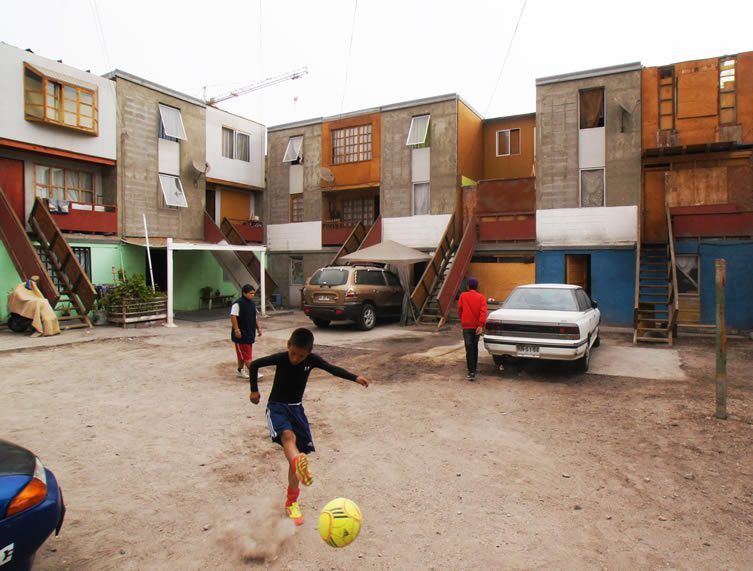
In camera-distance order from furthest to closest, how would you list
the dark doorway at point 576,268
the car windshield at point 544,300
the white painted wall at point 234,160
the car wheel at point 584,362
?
the white painted wall at point 234,160, the dark doorway at point 576,268, the car windshield at point 544,300, the car wheel at point 584,362

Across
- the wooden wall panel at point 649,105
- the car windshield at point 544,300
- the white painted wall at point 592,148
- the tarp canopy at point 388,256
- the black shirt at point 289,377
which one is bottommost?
the black shirt at point 289,377

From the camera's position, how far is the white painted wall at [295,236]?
2261 cm

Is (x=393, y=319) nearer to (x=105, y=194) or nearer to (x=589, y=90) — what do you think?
(x=589, y=90)

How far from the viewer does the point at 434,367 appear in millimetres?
9531

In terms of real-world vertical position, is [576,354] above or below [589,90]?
below

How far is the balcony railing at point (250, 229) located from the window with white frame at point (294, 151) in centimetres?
339

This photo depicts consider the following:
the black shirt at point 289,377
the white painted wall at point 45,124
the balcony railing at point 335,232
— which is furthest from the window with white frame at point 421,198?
the black shirt at point 289,377

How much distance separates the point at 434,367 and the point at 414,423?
346 centimetres

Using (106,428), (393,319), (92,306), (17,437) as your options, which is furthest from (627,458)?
(92,306)

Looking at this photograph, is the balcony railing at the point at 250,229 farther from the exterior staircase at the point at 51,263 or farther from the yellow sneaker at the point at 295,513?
the yellow sneaker at the point at 295,513

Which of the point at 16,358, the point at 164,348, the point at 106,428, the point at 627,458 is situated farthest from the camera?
the point at 164,348

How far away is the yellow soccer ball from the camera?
2980 mm

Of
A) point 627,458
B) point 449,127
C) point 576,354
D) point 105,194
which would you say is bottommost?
point 627,458

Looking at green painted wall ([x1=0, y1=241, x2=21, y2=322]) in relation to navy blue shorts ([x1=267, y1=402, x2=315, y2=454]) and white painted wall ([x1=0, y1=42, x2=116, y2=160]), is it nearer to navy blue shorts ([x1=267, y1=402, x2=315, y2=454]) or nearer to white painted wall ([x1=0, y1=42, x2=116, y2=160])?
white painted wall ([x1=0, y1=42, x2=116, y2=160])
